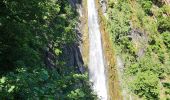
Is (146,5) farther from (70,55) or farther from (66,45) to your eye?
(66,45)

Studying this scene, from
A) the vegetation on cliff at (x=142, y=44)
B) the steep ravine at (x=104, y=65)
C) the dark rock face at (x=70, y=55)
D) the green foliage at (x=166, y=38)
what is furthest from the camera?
the green foliage at (x=166, y=38)

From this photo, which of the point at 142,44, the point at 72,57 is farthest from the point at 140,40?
the point at 72,57

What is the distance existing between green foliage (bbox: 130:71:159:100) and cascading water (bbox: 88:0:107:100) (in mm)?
2491

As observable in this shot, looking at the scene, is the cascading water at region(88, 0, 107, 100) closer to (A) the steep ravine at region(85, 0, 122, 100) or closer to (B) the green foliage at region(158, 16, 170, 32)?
(A) the steep ravine at region(85, 0, 122, 100)

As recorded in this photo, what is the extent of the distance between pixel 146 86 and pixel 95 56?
12.9 feet

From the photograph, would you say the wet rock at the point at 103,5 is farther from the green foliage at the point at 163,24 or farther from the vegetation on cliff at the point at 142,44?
the green foliage at the point at 163,24

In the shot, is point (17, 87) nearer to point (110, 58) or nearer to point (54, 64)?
point (54, 64)

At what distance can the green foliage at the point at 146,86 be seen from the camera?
25.0 m

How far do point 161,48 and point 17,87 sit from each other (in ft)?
74.3

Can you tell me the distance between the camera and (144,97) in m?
25.0

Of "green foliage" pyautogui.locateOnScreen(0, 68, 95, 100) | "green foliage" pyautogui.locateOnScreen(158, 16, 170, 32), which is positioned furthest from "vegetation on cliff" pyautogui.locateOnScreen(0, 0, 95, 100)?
"green foliage" pyautogui.locateOnScreen(158, 16, 170, 32)

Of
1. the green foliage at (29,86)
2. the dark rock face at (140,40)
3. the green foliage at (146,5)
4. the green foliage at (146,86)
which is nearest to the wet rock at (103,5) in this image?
the dark rock face at (140,40)

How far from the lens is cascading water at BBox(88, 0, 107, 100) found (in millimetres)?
23375

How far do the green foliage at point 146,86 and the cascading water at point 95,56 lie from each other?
2491 millimetres
